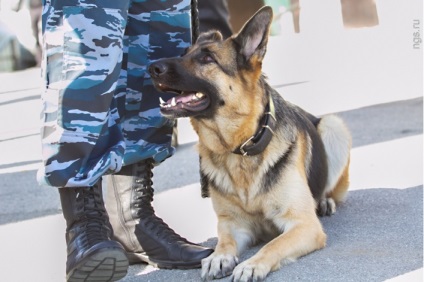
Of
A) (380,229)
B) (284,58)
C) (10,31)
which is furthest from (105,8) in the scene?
(10,31)

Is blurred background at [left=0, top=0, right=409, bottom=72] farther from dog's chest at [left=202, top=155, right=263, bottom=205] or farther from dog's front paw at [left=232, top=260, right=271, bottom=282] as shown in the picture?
dog's front paw at [left=232, top=260, right=271, bottom=282]

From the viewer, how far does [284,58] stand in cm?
1245

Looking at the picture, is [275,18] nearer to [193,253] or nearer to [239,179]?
[239,179]

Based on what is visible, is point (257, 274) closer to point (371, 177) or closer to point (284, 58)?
point (371, 177)

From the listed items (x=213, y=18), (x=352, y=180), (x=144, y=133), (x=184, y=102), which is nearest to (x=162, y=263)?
(x=144, y=133)

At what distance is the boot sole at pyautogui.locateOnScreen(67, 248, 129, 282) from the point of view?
3.22 meters

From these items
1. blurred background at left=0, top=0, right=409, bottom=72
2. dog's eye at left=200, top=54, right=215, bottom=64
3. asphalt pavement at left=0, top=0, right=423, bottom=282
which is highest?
dog's eye at left=200, top=54, right=215, bottom=64

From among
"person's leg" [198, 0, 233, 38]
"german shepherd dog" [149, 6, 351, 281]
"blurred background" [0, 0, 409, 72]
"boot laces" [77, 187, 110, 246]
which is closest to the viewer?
"boot laces" [77, 187, 110, 246]

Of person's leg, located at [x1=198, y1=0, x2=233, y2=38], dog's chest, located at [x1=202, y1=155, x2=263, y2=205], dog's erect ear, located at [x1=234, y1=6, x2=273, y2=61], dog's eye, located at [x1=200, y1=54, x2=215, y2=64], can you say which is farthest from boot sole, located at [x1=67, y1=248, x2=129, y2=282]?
person's leg, located at [x1=198, y1=0, x2=233, y2=38]

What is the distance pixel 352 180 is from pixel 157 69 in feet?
7.43

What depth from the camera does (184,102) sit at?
12.5ft

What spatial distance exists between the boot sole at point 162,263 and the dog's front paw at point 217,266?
0.34ft

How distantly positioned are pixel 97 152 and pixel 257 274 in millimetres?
834

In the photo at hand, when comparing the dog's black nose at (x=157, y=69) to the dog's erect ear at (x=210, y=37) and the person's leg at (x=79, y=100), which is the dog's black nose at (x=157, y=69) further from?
the dog's erect ear at (x=210, y=37)
